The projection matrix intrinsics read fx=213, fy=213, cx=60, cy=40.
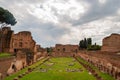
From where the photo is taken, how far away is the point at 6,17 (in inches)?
1722

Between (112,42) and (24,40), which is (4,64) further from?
(112,42)

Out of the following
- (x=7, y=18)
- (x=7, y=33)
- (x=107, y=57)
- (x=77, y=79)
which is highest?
(x=7, y=18)

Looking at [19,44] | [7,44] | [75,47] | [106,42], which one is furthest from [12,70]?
[75,47]

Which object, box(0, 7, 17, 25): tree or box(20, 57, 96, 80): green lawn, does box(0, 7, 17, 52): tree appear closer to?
box(0, 7, 17, 25): tree

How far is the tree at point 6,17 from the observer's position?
42575mm

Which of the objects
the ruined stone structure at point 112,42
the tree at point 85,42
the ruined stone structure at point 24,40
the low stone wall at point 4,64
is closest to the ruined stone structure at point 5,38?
the ruined stone structure at point 24,40

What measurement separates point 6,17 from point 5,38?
446 cm

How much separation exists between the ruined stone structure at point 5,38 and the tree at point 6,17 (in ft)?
6.56

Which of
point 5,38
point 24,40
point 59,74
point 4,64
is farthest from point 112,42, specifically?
point 4,64

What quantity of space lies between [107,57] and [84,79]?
22.2 ft

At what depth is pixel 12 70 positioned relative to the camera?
84.5 ft

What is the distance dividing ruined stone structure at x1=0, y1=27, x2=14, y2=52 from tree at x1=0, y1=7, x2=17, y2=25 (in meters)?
2.00

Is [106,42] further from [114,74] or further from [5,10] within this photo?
[114,74]

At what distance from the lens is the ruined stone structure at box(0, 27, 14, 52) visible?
41.9 metres
